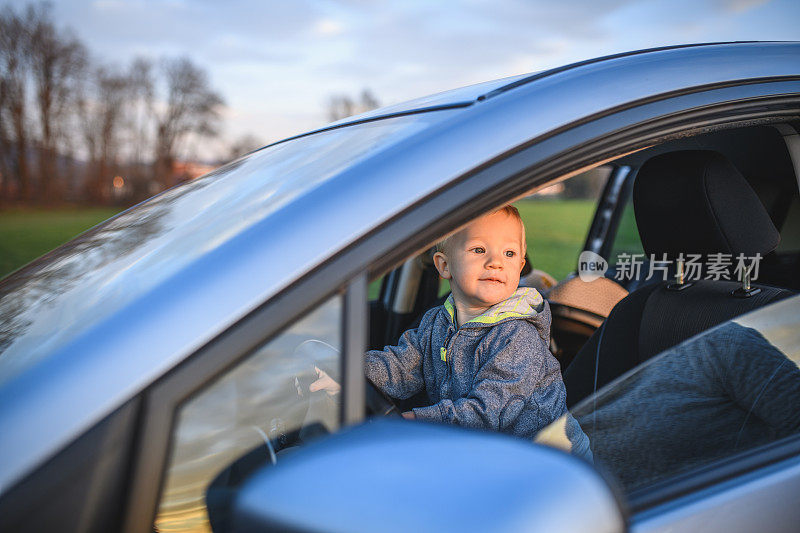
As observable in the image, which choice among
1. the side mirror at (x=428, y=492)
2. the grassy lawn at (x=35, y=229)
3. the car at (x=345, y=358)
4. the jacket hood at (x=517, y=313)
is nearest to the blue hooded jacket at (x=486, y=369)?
the jacket hood at (x=517, y=313)

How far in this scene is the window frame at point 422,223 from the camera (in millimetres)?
Result: 739

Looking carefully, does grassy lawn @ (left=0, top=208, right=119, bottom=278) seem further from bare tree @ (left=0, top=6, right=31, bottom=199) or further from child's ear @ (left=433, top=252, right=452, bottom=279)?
child's ear @ (left=433, top=252, right=452, bottom=279)

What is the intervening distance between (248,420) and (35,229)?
1826cm

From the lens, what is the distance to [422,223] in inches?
33.4

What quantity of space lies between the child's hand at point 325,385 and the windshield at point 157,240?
0.25 meters

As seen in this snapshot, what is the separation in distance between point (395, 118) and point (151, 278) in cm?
54

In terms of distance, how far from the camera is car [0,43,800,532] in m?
0.64

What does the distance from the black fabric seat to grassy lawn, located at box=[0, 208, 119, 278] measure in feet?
31.5

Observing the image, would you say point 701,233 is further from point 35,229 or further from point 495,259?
point 35,229

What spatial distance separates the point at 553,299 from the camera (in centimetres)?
286

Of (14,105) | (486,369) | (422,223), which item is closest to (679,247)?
(486,369)

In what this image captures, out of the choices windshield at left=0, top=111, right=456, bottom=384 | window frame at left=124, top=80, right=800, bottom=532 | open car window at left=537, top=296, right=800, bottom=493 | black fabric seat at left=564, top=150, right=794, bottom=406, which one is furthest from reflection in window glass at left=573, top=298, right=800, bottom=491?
windshield at left=0, top=111, right=456, bottom=384

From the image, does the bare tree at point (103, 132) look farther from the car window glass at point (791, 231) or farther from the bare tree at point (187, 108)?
the car window glass at point (791, 231)

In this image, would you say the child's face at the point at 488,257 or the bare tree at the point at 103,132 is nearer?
the child's face at the point at 488,257
